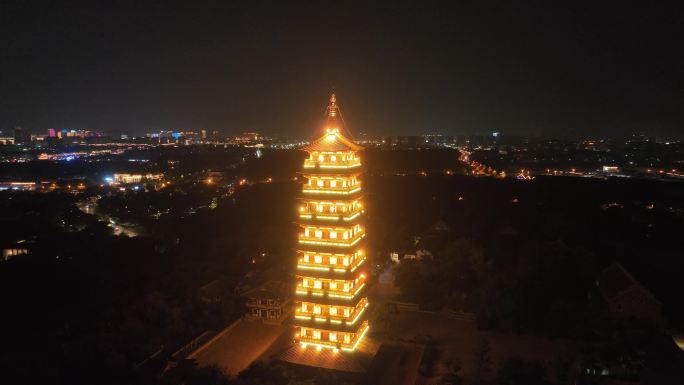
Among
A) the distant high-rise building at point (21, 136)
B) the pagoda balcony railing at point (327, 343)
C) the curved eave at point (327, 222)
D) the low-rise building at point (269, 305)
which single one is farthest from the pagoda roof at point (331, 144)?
the distant high-rise building at point (21, 136)

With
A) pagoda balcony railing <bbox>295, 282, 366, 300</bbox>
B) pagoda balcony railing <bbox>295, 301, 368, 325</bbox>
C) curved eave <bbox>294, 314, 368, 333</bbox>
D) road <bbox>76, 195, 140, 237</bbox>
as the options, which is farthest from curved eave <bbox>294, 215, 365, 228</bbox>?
road <bbox>76, 195, 140, 237</bbox>

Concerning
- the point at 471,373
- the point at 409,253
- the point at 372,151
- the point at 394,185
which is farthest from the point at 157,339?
the point at 372,151

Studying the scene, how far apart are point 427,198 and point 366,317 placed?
23.5m

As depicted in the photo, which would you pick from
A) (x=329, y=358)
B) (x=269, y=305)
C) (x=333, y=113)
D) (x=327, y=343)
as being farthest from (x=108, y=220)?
(x=329, y=358)

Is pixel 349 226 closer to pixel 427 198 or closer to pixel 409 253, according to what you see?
pixel 409 253

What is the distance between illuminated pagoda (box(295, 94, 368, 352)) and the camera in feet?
47.5

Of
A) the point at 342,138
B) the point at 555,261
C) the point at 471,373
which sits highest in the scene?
the point at 342,138

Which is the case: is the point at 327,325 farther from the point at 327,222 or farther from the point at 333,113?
the point at 333,113

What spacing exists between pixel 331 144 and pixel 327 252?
340cm

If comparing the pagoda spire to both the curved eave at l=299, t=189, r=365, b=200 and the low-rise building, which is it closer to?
the curved eave at l=299, t=189, r=365, b=200

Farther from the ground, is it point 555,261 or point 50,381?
point 555,261

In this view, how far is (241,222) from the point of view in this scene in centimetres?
3209

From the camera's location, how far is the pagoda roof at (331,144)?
14.6 metres

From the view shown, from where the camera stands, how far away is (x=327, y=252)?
14.5 meters
